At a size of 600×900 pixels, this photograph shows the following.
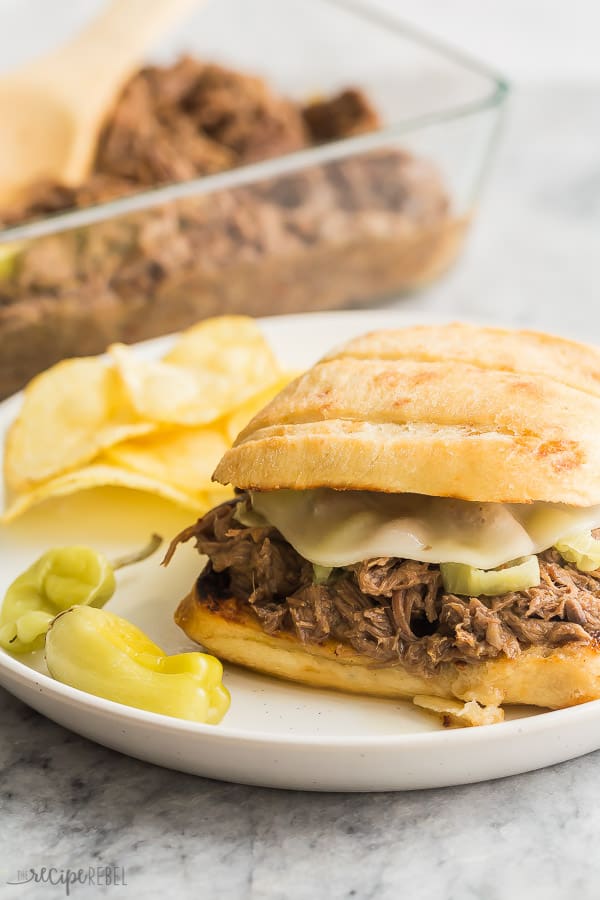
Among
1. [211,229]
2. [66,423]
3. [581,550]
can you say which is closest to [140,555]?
[66,423]

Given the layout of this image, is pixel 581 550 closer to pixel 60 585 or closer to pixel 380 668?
pixel 380 668

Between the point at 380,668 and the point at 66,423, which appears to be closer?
the point at 380,668

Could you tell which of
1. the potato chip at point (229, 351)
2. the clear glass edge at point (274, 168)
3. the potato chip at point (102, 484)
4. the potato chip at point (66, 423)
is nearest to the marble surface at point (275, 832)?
the potato chip at point (102, 484)

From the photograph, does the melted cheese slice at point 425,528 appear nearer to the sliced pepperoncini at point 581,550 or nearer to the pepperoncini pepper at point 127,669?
the sliced pepperoncini at point 581,550

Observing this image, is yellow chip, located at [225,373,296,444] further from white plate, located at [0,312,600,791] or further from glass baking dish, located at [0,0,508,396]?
glass baking dish, located at [0,0,508,396]

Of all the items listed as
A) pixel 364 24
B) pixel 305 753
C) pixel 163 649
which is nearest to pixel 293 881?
pixel 305 753

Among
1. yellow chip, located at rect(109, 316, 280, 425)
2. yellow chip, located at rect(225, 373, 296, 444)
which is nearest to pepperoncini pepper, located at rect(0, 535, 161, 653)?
yellow chip, located at rect(109, 316, 280, 425)

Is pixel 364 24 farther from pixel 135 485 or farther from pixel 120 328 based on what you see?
pixel 135 485
